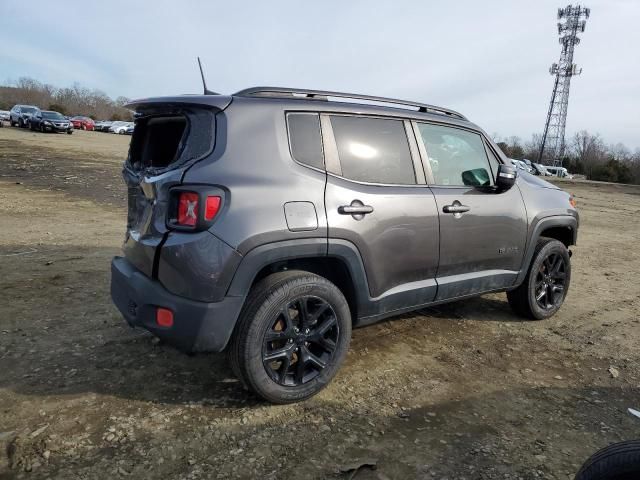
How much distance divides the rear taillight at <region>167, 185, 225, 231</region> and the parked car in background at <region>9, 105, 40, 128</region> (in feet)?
135

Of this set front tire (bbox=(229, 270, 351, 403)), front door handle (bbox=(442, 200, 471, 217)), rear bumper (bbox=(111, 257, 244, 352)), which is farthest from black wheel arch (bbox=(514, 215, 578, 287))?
rear bumper (bbox=(111, 257, 244, 352))

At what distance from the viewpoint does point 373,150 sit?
3369 millimetres

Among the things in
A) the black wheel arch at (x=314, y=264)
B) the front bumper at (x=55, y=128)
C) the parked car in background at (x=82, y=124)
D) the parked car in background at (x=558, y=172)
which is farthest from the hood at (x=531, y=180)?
the parked car in background at (x=82, y=124)

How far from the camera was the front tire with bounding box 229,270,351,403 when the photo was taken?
2787mm

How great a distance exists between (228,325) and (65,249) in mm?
4777

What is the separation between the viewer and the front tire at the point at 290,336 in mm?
2787

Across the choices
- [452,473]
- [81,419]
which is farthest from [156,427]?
[452,473]

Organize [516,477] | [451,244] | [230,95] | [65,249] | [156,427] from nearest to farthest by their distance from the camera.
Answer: [516,477] → [156,427] → [230,95] → [451,244] → [65,249]

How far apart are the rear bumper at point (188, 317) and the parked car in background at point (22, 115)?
40982 millimetres

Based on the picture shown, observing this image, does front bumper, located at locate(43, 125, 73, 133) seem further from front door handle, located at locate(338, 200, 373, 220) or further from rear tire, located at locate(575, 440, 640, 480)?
rear tire, located at locate(575, 440, 640, 480)

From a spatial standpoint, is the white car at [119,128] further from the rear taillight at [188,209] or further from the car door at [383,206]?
the rear taillight at [188,209]

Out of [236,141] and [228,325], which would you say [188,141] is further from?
[228,325]

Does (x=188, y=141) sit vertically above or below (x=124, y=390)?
above

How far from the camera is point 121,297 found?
3094 mm
